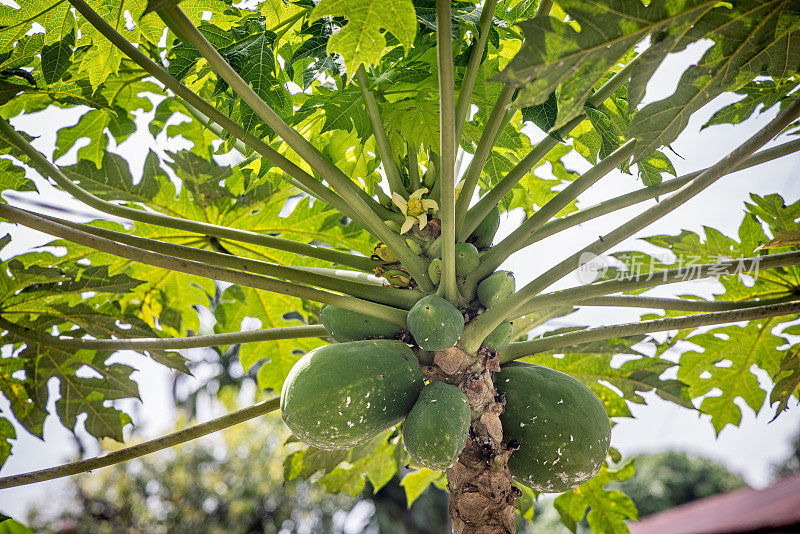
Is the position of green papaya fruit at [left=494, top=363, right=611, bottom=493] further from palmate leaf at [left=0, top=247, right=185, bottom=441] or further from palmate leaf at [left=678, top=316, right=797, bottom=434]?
palmate leaf at [left=0, top=247, right=185, bottom=441]

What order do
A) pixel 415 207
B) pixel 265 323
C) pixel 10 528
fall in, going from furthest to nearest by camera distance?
pixel 265 323 → pixel 10 528 → pixel 415 207

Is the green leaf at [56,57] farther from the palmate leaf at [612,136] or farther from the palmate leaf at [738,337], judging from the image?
the palmate leaf at [738,337]

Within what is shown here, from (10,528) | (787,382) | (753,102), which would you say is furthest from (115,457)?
(787,382)

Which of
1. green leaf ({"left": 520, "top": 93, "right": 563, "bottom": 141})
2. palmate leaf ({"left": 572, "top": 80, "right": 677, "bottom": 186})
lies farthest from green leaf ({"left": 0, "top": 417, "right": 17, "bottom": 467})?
palmate leaf ({"left": 572, "top": 80, "right": 677, "bottom": 186})

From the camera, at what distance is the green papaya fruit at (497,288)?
4.84 ft

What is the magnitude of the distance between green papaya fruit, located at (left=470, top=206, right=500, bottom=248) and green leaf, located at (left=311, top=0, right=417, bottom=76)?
2.15 ft

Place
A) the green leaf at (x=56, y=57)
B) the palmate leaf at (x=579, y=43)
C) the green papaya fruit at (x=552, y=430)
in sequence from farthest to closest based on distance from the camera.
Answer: the green leaf at (x=56, y=57), the green papaya fruit at (x=552, y=430), the palmate leaf at (x=579, y=43)

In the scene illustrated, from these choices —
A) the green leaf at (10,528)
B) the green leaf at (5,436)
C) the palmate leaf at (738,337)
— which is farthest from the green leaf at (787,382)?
the green leaf at (5,436)

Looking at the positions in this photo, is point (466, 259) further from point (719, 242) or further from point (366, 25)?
point (719, 242)

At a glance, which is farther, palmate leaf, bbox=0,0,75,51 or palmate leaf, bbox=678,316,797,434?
palmate leaf, bbox=678,316,797,434

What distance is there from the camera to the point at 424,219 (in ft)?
5.24

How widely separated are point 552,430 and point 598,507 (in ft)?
3.41

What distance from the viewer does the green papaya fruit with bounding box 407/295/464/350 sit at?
4.38ft

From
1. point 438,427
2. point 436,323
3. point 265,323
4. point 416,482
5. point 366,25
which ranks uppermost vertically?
point 366,25
